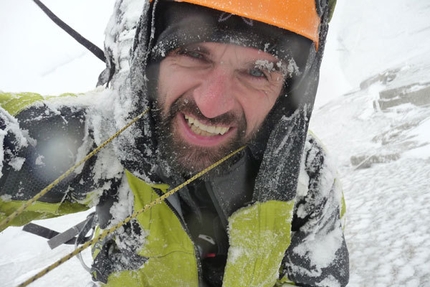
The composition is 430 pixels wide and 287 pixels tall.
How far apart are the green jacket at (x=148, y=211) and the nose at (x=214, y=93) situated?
1.15 feet

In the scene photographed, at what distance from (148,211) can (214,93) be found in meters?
0.60

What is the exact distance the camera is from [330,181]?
61.7 inches

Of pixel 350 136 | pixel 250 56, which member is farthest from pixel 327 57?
pixel 250 56

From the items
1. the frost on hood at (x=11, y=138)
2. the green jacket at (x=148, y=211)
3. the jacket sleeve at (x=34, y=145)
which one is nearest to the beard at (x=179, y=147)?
the green jacket at (x=148, y=211)

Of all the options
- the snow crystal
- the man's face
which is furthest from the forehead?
the snow crystal

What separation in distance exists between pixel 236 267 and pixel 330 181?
63 cm

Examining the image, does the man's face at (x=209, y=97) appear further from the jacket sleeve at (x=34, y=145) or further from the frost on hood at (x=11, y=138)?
the frost on hood at (x=11, y=138)

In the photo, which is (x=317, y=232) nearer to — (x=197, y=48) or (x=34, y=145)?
(x=197, y=48)

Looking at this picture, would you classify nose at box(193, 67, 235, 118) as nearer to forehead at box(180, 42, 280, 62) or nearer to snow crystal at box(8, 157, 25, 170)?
Result: forehead at box(180, 42, 280, 62)

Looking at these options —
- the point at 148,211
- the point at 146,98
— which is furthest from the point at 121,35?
the point at 148,211

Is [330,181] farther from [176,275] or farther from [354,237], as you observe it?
[354,237]

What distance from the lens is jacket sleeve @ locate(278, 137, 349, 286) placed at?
155 cm

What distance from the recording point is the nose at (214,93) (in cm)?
125

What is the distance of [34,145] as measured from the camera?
43.0 inches
